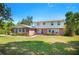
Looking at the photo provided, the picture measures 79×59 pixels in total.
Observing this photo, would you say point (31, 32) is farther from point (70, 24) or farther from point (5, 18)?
point (70, 24)

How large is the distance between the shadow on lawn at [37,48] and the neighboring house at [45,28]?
20cm

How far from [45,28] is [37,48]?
15.5 inches

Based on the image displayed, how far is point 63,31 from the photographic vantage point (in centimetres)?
485

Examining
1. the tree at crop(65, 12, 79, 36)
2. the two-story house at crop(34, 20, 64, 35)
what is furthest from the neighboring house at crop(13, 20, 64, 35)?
the tree at crop(65, 12, 79, 36)

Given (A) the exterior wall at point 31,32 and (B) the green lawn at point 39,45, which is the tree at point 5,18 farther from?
(A) the exterior wall at point 31,32

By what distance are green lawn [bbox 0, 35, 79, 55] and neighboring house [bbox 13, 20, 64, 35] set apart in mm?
89

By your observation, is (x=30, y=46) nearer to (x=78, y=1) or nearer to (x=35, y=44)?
(x=35, y=44)

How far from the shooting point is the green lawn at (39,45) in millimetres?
4797

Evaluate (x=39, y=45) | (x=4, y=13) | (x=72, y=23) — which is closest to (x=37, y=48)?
(x=39, y=45)

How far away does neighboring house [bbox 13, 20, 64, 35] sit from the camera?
4832 millimetres

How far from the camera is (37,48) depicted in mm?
4809

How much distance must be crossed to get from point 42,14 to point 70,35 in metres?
0.61
